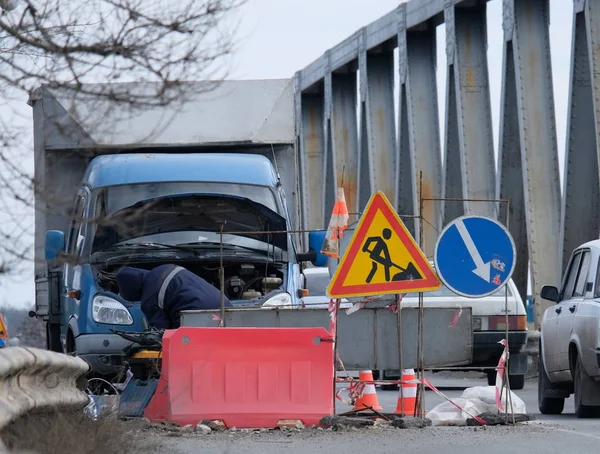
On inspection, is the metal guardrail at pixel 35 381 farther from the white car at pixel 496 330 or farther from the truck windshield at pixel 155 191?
the white car at pixel 496 330

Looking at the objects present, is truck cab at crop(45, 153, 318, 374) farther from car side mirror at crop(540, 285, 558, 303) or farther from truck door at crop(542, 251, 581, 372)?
truck door at crop(542, 251, 581, 372)

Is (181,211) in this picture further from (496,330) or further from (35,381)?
(35,381)

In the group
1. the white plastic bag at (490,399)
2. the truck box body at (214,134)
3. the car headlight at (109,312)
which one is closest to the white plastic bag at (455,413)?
the white plastic bag at (490,399)

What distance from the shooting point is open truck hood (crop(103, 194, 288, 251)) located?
15641 millimetres

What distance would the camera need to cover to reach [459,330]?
13.9m

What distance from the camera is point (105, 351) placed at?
48.4ft

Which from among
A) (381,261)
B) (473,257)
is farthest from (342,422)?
(473,257)

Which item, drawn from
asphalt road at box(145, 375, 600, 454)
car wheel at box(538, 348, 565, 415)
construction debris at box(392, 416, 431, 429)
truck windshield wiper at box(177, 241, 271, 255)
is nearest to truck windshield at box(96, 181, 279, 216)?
truck windshield wiper at box(177, 241, 271, 255)

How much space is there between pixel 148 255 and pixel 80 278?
2.15 feet

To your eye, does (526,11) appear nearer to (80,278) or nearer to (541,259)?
(541,259)

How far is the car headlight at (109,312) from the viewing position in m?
14.8

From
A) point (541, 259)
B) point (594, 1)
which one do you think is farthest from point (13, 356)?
point (541, 259)

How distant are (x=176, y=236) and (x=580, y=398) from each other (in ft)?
13.1

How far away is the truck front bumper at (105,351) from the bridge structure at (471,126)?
16.2 feet
